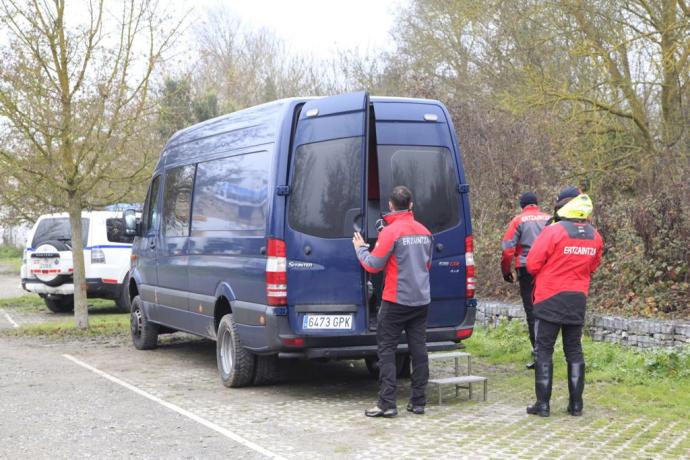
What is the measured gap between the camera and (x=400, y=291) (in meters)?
7.66

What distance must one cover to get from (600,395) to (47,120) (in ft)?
29.0

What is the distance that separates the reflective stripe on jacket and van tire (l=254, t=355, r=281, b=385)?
6.32 ft

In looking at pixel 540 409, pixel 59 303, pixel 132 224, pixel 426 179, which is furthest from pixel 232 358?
pixel 59 303

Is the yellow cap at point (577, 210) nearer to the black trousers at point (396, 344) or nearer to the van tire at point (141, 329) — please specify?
the black trousers at point (396, 344)

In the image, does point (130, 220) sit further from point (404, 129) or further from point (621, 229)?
point (621, 229)

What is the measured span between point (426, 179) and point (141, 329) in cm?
553

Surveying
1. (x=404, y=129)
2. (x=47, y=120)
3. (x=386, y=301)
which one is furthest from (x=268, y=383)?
(x=47, y=120)

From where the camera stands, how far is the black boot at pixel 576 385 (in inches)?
301

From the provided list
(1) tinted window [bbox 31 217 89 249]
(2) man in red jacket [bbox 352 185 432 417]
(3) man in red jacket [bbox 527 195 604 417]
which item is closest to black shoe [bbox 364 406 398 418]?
(2) man in red jacket [bbox 352 185 432 417]

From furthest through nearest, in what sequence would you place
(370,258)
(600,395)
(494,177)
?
(494,177), (600,395), (370,258)

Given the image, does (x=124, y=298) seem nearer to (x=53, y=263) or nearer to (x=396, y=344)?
(x=53, y=263)

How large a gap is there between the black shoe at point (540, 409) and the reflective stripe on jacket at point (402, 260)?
1.24 m

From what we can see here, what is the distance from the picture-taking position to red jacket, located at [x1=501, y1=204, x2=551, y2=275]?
9.76 metres

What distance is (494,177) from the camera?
14.6m
